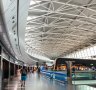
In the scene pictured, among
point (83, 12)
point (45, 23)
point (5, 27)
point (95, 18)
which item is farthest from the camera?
point (45, 23)

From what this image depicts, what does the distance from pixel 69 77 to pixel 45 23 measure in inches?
615

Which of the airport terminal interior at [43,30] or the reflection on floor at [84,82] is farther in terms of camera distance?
the reflection on floor at [84,82]

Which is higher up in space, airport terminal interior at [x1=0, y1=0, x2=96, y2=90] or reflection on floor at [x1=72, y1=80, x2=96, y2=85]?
airport terminal interior at [x1=0, y1=0, x2=96, y2=90]

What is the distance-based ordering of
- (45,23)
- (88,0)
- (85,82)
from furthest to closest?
(45,23) → (88,0) → (85,82)

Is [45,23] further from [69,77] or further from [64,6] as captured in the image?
[69,77]

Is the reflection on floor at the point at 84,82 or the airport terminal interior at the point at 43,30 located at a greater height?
the airport terminal interior at the point at 43,30

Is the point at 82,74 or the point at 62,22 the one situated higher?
the point at 62,22

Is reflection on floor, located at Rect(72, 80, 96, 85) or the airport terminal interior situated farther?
reflection on floor, located at Rect(72, 80, 96, 85)

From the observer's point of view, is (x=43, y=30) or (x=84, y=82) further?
(x=43, y=30)

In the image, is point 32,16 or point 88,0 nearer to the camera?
point 88,0

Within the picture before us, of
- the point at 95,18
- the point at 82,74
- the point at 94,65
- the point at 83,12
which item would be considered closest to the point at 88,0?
the point at 83,12

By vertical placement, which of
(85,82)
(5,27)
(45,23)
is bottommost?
(85,82)

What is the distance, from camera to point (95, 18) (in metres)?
29.0

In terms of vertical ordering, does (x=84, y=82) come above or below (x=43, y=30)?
below
